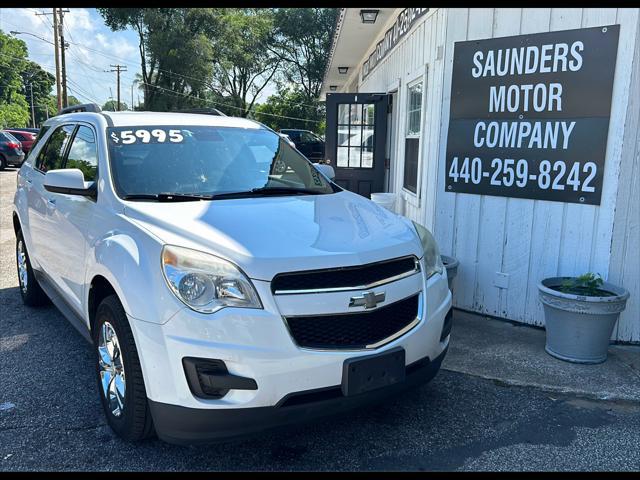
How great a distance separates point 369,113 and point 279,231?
22.1ft

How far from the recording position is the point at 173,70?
36906 mm

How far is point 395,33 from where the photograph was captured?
27.3 feet

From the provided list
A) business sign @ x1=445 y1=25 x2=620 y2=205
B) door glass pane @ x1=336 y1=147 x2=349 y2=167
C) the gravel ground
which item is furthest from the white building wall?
door glass pane @ x1=336 y1=147 x2=349 y2=167

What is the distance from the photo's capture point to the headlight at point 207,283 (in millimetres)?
2531

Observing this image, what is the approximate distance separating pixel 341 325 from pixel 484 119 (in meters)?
3.15

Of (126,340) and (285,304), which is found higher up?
(285,304)

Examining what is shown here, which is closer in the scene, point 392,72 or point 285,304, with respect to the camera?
point 285,304

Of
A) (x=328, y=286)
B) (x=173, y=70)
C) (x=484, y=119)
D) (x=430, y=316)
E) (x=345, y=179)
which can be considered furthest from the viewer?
(x=173, y=70)

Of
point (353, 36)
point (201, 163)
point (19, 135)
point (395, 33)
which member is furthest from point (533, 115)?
point (19, 135)

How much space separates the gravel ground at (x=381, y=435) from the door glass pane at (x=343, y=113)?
6.04 meters

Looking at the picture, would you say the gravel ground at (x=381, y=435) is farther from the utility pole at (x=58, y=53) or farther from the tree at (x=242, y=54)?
→ the tree at (x=242, y=54)

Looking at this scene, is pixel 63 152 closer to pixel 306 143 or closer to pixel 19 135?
pixel 306 143
